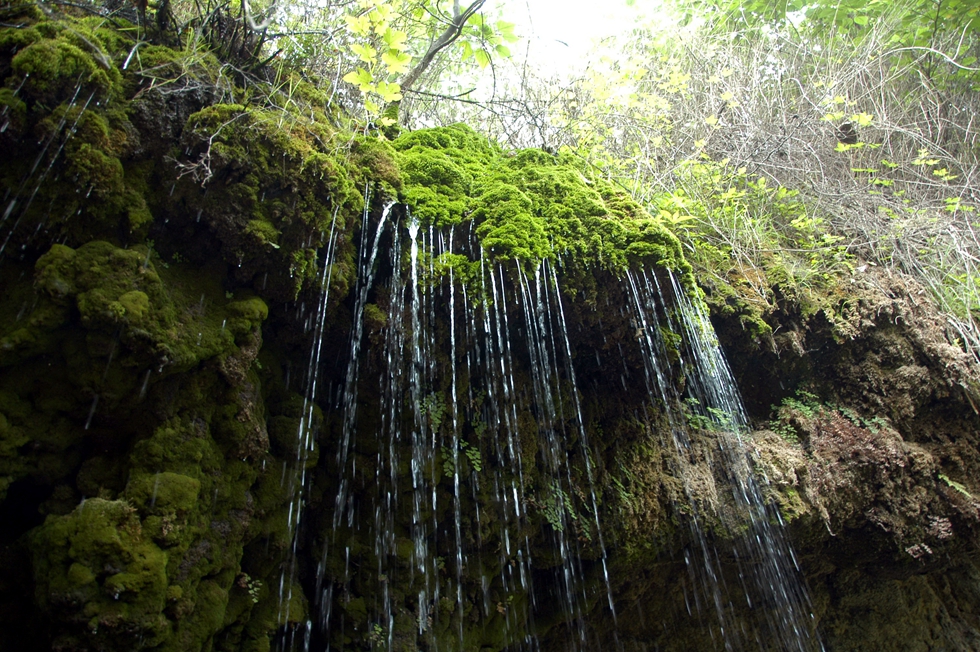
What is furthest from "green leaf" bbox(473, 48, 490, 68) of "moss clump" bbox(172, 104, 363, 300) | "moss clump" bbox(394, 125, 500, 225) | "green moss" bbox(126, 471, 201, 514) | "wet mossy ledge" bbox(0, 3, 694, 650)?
"green moss" bbox(126, 471, 201, 514)

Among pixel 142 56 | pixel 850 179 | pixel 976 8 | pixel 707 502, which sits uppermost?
pixel 976 8

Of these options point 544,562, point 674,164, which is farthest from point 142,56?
point 674,164

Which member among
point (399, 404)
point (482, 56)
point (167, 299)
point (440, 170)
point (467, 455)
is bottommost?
point (467, 455)

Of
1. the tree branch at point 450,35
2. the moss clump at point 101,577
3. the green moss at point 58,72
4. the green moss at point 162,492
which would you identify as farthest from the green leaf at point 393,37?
the moss clump at point 101,577

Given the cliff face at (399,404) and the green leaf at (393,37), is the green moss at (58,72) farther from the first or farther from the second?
the green leaf at (393,37)

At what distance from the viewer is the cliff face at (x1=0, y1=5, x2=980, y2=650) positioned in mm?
2982

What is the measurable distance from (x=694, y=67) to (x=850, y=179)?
2.91 meters

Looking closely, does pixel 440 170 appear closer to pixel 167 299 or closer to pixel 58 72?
pixel 167 299

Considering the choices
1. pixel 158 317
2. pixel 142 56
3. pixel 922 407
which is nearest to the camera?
pixel 158 317

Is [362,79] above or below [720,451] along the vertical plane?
above

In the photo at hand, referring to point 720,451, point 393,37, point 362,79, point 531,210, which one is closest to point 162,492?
point 362,79

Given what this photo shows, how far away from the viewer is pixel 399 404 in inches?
184

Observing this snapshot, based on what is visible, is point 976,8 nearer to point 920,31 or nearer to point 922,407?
point 920,31

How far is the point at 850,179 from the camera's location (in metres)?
7.62
